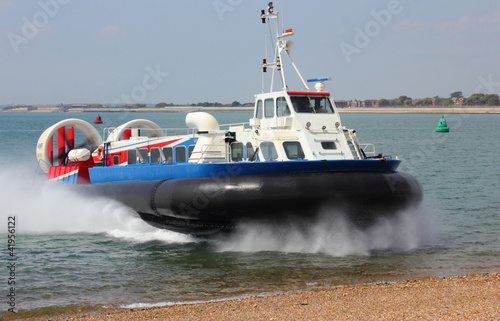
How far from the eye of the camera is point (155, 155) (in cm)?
1147

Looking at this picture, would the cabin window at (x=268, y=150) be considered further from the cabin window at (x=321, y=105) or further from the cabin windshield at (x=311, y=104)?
the cabin window at (x=321, y=105)

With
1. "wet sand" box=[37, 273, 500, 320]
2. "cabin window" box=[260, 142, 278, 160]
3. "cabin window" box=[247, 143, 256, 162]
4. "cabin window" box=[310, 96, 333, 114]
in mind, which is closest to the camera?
"wet sand" box=[37, 273, 500, 320]

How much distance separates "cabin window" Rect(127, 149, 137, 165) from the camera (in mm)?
11875

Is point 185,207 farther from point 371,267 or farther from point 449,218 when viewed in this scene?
point 449,218

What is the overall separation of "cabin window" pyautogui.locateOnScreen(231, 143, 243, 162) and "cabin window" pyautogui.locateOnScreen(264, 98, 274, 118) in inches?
29.4

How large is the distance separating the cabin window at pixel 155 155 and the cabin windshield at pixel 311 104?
2.98 meters

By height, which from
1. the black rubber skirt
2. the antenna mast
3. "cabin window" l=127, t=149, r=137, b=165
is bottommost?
the black rubber skirt

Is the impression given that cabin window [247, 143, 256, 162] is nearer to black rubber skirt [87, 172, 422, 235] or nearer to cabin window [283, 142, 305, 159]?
cabin window [283, 142, 305, 159]

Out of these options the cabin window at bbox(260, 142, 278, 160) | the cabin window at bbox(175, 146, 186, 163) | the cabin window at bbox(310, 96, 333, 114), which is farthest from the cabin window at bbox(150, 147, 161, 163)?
the cabin window at bbox(310, 96, 333, 114)

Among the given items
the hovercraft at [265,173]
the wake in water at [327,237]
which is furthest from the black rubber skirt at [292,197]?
the wake in water at [327,237]

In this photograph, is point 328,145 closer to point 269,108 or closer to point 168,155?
point 269,108

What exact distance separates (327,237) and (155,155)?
416 cm

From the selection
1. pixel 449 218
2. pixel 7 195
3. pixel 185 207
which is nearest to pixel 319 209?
pixel 185 207

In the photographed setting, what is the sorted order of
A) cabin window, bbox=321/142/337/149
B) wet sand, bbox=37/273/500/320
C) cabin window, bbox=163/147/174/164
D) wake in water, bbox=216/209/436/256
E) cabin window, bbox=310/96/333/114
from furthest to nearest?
cabin window, bbox=163/147/174/164
cabin window, bbox=310/96/333/114
cabin window, bbox=321/142/337/149
wake in water, bbox=216/209/436/256
wet sand, bbox=37/273/500/320
